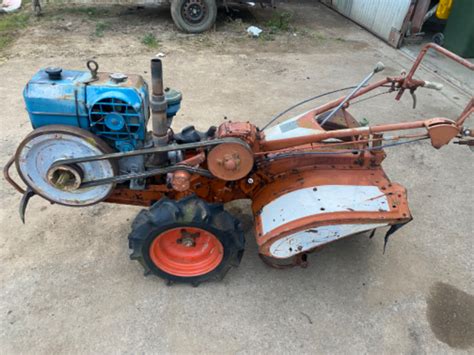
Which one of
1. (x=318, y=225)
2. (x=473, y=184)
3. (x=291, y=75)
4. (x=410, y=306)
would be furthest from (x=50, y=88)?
(x=291, y=75)

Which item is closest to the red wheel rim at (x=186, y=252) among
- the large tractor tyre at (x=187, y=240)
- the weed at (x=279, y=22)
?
the large tractor tyre at (x=187, y=240)

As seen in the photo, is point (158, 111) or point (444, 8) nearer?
point (158, 111)

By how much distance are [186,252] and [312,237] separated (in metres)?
0.94

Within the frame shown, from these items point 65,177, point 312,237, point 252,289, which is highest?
point 65,177

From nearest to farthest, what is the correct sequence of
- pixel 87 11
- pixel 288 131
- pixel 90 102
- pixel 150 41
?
pixel 90 102
pixel 288 131
pixel 150 41
pixel 87 11

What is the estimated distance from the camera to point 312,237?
2484mm

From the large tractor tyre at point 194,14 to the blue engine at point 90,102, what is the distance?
5.57 meters

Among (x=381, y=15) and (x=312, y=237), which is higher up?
(x=312, y=237)

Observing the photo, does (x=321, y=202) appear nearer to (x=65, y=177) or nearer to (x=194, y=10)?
(x=65, y=177)

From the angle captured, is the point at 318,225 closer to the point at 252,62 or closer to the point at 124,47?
the point at 252,62

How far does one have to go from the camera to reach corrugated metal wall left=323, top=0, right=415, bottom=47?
295 inches

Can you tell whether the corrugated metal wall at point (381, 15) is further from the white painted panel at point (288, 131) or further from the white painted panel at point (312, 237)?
the white painted panel at point (312, 237)

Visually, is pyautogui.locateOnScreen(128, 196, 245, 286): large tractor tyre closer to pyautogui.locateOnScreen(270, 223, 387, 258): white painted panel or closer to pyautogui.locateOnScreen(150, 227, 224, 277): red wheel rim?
pyautogui.locateOnScreen(150, 227, 224, 277): red wheel rim

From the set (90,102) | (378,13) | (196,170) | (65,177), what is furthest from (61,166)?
(378,13)
